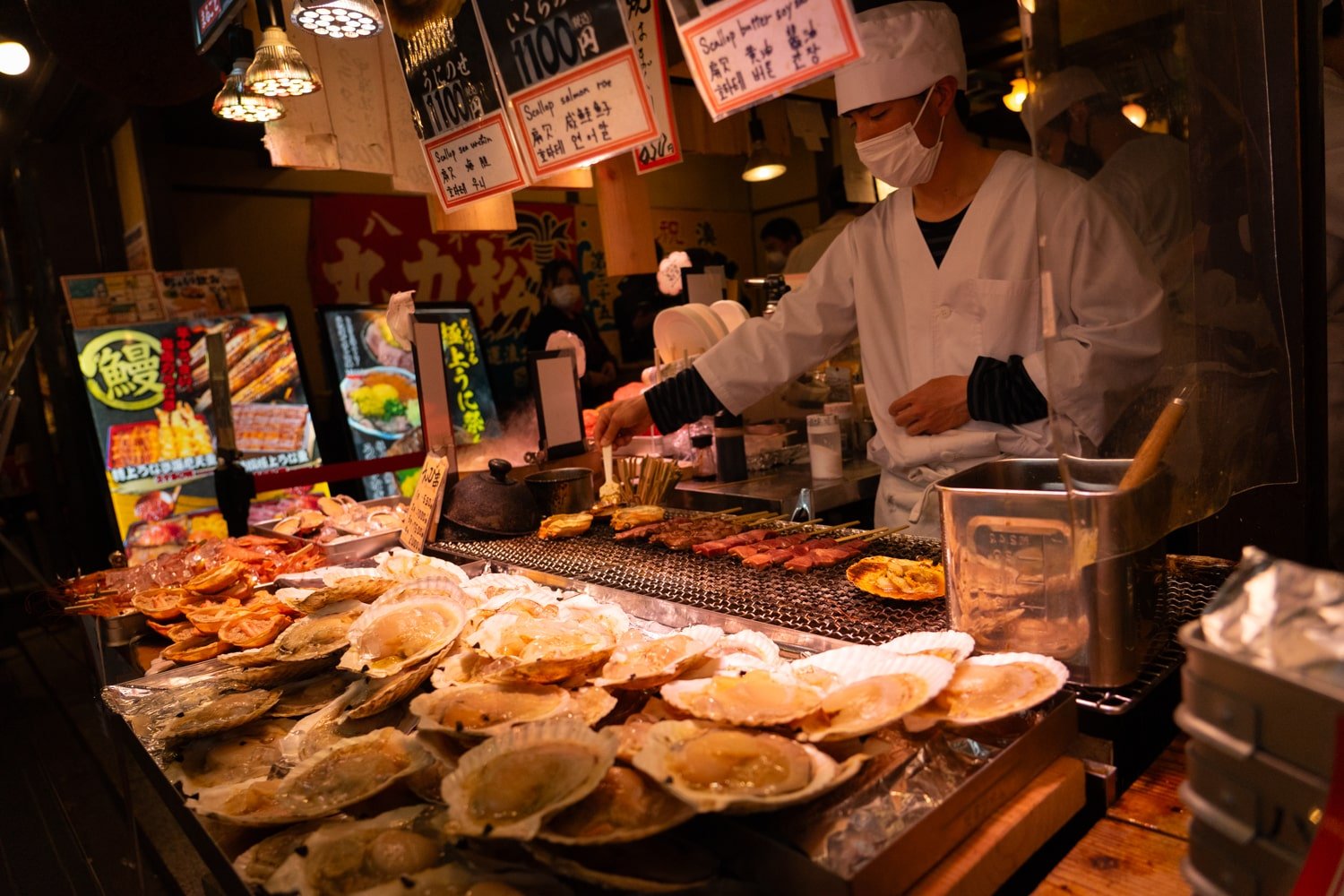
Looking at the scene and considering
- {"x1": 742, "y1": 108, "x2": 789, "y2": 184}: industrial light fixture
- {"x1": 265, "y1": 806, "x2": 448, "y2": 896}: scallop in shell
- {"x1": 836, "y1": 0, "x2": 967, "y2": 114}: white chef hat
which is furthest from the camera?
{"x1": 742, "y1": 108, "x2": 789, "y2": 184}: industrial light fixture

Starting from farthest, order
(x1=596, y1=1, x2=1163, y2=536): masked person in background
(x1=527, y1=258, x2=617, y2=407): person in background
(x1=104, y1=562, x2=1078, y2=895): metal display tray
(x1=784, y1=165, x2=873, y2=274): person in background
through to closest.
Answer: (x1=527, y1=258, x2=617, y2=407): person in background → (x1=784, y1=165, x2=873, y2=274): person in background → (x1=596, y1=1, x2=1163, y2=536): masked person in background → (x1=104, y1=562, x2=1078, y2=895): metal display tray

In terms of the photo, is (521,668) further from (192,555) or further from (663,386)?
(192,555)

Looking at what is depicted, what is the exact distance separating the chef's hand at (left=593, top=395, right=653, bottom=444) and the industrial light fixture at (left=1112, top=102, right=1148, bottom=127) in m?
2.29

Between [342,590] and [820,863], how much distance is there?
1772 mm

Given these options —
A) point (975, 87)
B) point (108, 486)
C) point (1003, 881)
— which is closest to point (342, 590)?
point (1003, 881)

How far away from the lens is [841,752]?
4.58 ft

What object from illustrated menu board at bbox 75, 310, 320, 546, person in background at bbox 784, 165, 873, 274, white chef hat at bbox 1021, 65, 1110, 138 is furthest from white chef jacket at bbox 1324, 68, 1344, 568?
illustrated menu board at bbox 75, 310, 320, 546

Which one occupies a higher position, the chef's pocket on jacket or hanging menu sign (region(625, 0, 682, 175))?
hanging menu sign (region(625, 0, 682, 175))

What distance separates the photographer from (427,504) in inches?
132

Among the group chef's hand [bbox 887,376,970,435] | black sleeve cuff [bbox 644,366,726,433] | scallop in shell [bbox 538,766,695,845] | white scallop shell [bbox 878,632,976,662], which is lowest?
scallop in shell [bbox 538,766,695,845]

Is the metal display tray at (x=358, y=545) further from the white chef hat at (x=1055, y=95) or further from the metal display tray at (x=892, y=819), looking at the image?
the white chef hat at (x=1055, y=95)

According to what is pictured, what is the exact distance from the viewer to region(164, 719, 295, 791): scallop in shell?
1745 millimetres

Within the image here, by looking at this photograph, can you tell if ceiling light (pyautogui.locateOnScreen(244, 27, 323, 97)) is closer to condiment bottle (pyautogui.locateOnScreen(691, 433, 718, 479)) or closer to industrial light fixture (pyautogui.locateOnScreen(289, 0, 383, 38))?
industrial light fixture (pyautogui.locateOnScreen(289, 0, 383, 38))

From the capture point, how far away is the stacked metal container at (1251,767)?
759 millimetres
